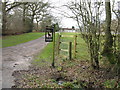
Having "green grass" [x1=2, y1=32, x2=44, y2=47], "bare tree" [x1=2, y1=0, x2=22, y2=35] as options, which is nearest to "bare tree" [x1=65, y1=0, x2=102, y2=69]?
"green grass" [x1=2, y1=32, x2=44, y2=47]

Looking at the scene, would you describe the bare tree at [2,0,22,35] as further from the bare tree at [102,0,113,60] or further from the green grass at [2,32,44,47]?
the bare tree at [102,0,113,60]

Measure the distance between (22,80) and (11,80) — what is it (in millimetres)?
287

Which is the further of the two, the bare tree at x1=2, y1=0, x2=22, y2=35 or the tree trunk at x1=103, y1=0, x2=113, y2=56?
the bare tree at x1=2, y1=0, x2=22, y2=35

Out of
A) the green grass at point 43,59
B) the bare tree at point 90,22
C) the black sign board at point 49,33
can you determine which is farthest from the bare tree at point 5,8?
the bare tree at point 90,22

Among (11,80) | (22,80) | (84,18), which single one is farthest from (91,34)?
(11,80)

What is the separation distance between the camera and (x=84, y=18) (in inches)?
153

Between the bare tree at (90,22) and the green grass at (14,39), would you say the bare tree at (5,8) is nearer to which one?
the green grass at (14,39)

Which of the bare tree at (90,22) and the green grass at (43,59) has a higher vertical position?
the bare tree at (90,22)

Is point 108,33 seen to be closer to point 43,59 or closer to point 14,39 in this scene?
point 43,59

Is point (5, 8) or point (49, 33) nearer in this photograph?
point (49, 33)

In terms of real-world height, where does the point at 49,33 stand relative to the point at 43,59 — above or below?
above

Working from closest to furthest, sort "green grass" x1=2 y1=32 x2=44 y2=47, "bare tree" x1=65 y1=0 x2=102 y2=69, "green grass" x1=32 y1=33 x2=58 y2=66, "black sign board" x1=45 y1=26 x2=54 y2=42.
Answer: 1. "bare tree" x1=65 y1=0 x2=102 y2=69
2. "black sign board" x1=45 y1=26 x2=54 y2=42
3. "green grass" x1=32 y1=33 x2=58 y2=66
4. "green grass" x1=2 y1=32 x2=44 y2=47

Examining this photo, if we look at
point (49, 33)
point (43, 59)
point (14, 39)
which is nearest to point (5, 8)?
point (14, 39)

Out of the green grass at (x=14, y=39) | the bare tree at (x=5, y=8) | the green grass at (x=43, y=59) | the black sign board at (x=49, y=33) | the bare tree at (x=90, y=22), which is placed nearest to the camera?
the bare tree at (x=90, y=22)
